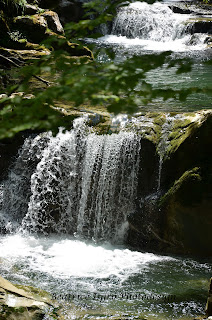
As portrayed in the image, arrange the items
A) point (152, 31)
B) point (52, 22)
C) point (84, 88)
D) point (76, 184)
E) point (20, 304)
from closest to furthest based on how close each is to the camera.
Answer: point (84, 88) < point (20, 304) < point (76, 184) < point (52, 22) < point (152, 31)

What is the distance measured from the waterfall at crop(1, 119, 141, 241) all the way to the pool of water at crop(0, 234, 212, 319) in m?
0.44

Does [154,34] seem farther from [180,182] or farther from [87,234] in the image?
[87,234]

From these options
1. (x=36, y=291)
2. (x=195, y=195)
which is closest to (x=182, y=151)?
(x=195, y=195)

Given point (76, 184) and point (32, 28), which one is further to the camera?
point (32, 28)

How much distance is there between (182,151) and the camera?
293 inches

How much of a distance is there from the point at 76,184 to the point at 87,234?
107 centimetres

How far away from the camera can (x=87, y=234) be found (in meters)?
8.02

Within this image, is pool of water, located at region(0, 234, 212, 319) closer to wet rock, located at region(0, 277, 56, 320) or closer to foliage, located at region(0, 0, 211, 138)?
wet rock, located at region(0, 277, 56, 320)

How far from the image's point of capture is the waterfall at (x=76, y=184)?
799 centimetres

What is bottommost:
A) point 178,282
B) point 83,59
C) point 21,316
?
point 178,282

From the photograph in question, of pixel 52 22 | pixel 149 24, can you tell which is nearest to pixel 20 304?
pixel 52 22

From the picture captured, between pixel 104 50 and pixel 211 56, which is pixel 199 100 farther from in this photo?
pixel 104 50

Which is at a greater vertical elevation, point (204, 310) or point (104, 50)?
point (104, 50)

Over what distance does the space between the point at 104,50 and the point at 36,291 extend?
4045mm
